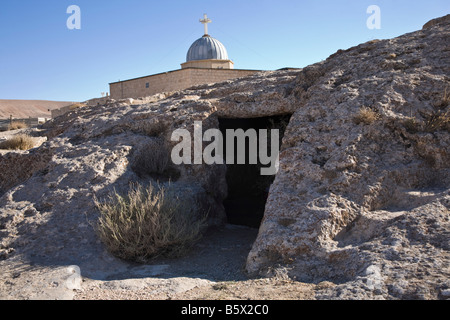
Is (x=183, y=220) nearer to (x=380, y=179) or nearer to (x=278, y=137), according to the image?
(x=380, y=179)

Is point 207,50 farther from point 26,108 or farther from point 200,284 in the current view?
point 26,108

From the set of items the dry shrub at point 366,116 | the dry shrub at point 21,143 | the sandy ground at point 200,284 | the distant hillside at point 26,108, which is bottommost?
the sandy ground at point 200,284

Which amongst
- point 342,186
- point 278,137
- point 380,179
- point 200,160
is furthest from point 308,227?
point 278,137

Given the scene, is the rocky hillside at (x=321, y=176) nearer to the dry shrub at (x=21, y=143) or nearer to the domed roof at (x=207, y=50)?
the dry shrub at (x=21, y=143)

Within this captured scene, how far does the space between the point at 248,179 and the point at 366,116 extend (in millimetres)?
3081

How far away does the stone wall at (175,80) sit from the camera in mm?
18312

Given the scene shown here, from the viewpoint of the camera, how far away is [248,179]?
275 inches

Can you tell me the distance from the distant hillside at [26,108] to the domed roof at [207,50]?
40831mm

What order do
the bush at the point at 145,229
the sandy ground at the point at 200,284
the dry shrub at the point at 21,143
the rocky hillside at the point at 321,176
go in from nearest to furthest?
the sandy ground at the point at 200,284, the rocky hillside at the point at 321,176, the bush at the point at 145,229, the dry shrub at the point at 21,143

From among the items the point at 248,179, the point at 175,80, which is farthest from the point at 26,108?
the point at 248,179

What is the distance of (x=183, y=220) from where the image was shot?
4137 millimetres

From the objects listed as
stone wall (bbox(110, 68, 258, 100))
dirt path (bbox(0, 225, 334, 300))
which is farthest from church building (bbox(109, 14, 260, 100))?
dirt path (bbox(0, 225, 334, 300))

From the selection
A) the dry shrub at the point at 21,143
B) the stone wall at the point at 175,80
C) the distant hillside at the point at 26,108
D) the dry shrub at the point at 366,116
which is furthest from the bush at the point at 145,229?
the distant hillside at the point at 26,108
